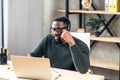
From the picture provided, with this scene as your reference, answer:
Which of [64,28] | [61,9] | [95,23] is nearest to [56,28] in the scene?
[64,28]

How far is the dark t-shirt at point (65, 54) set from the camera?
7.30ft

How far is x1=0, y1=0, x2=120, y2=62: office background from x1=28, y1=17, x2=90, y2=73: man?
45.4 inches

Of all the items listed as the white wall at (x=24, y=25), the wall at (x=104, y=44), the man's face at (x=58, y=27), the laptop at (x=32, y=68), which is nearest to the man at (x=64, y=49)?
the man's face at (x=58, y=27)

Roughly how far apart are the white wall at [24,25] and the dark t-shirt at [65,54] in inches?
45.0

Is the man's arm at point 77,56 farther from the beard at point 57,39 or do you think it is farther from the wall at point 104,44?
the wall at point 104,44

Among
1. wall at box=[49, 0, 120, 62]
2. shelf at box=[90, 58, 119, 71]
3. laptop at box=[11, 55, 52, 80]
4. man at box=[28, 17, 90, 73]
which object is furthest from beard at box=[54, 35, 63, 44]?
wall at box=[49, 0, 120, 62]

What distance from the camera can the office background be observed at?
3684 millimetres

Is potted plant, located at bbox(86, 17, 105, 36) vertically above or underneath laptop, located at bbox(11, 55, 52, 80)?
above

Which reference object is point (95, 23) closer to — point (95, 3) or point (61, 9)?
point (95, 3)

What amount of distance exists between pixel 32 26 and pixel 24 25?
0.56ft

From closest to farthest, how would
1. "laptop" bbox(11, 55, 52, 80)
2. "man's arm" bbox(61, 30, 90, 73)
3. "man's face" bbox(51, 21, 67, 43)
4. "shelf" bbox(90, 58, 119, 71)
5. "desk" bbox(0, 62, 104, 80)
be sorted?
"laptop" bbox(11, 55, 52, 80), "desk" bbox(0, 62, 104, 80), "man's arm" bbox(61, 30, 90, 73), "man's face" bbox(51, 21, 67, 43), "shelf" bbox(90, 58, 119, 71)

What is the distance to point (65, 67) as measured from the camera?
2.44 meters

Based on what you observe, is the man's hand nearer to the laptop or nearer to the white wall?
the laptop

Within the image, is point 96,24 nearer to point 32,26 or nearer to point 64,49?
point 32,26
